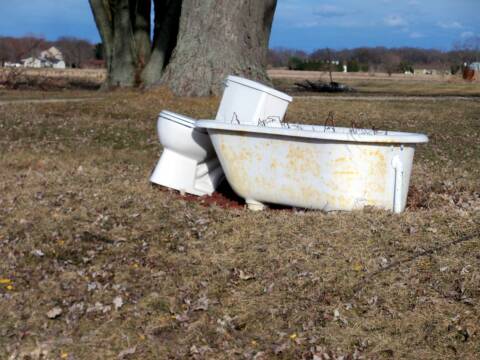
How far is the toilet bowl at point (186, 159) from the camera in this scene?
7.46m

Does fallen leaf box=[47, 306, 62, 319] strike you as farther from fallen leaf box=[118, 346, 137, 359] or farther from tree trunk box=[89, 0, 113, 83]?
tree trunk box=[89, 0, 113, 83]

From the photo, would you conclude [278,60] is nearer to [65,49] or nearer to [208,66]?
[65,49]

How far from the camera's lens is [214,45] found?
1382cm

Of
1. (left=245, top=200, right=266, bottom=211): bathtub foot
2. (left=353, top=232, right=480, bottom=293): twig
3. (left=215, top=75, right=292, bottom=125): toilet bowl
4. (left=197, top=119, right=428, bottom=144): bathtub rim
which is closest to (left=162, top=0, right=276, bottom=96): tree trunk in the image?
(left=215, top=75, right=292, bottom=125): toilet bowl

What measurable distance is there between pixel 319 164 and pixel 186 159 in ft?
5.87

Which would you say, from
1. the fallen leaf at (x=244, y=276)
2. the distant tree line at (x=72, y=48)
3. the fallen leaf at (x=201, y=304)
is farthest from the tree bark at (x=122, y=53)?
the distant tree line at (x=72, y=48)

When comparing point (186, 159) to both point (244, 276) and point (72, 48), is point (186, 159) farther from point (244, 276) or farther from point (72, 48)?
point (72, 48)

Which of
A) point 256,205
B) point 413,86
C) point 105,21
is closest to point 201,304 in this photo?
point 256,205

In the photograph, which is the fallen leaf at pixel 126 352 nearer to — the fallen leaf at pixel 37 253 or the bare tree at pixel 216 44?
the fallen leaf at pixel 37 253

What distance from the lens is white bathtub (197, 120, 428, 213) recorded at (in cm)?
626

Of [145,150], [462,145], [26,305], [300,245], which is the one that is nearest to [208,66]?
[145,150]

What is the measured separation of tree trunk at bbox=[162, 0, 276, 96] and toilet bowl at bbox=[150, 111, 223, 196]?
6174mm

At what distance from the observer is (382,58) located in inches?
3172

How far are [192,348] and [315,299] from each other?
97 cm
